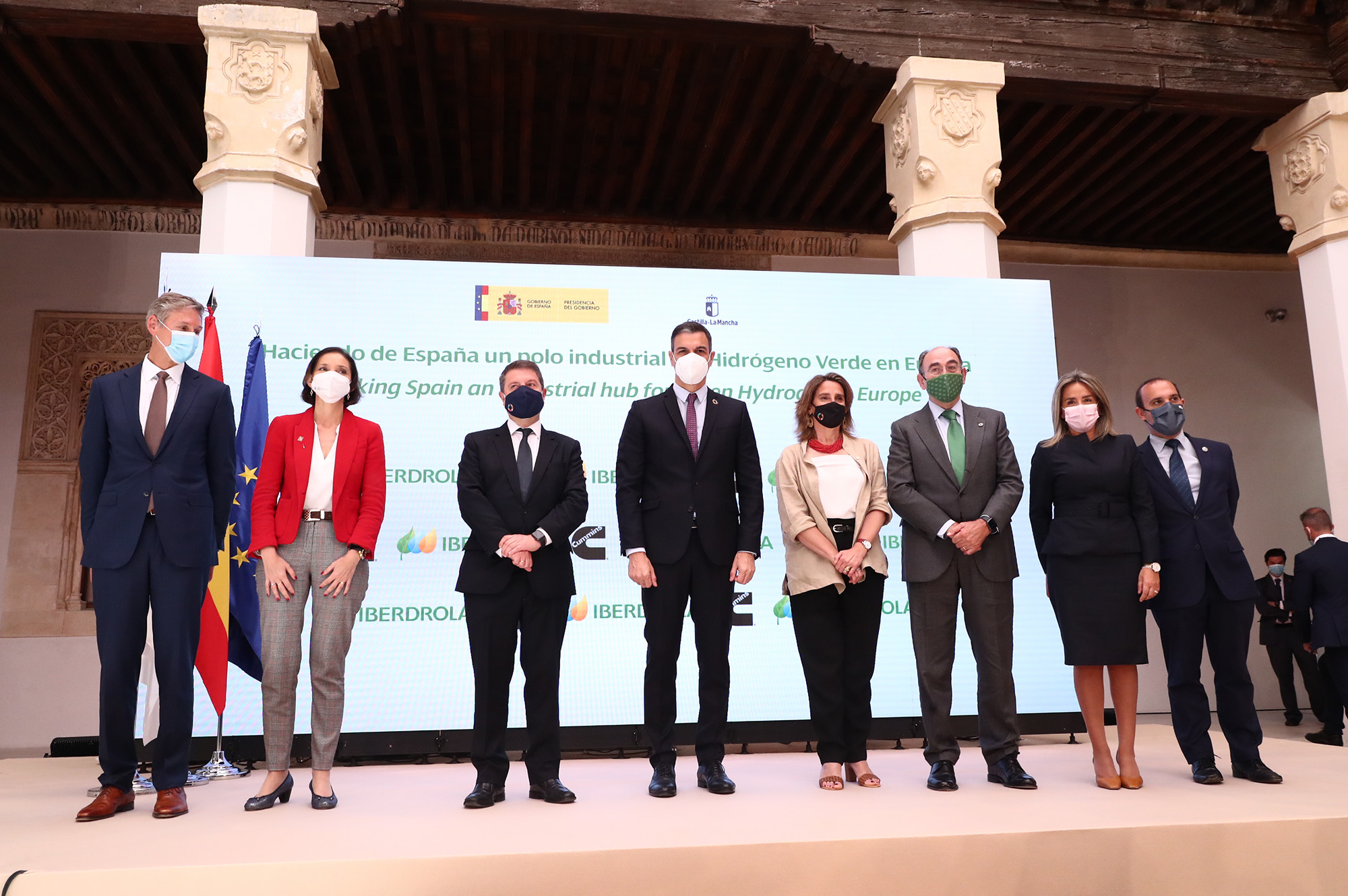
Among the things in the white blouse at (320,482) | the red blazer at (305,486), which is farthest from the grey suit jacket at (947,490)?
the white blouse at (320,482)

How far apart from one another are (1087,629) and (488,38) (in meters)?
5.00

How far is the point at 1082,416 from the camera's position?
343cm

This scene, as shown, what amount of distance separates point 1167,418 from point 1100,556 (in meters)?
0.60

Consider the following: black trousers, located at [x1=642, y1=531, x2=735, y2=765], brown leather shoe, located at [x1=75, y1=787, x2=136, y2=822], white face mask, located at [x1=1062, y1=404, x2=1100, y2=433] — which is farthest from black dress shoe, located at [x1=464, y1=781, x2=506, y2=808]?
white face mask, located at [x1=1062, y1=404, x2=1100, y2=433]

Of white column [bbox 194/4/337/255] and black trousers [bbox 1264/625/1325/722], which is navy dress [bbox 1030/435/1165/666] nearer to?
white column [bbox 194/4/337/255]

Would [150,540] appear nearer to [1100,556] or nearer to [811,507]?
[811,507]

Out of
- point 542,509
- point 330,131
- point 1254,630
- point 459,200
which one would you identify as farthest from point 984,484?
point 1254,630

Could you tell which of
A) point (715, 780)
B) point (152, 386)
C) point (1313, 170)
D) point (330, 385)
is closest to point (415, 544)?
point (330, 385)

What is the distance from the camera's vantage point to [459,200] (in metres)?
8.23

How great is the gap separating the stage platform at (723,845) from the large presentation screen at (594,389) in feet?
4.05

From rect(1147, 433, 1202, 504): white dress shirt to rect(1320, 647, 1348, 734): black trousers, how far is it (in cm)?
325

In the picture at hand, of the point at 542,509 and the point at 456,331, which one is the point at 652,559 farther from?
the point at 456,331

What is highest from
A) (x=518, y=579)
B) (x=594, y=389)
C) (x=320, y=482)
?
(x=594, y=389)

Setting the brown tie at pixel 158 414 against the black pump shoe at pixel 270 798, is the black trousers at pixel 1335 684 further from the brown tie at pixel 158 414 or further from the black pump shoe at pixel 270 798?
the brown tie at pixel 158 414
